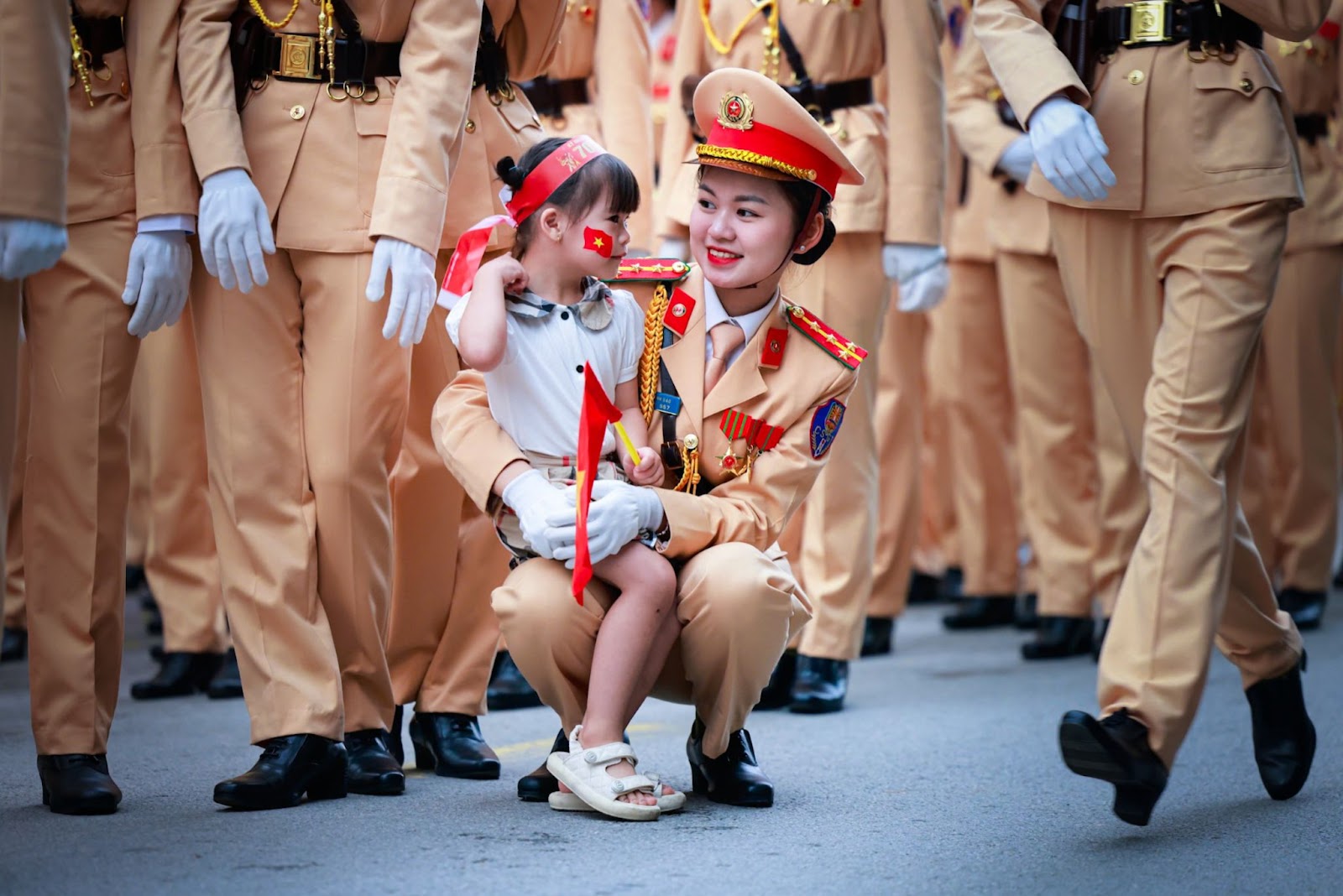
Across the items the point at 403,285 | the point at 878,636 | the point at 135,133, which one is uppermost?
the point at 135,133

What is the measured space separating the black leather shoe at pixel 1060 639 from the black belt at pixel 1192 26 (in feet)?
7.59

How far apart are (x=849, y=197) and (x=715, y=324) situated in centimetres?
120

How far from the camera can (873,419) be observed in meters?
4.35

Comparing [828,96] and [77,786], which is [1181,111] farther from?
[77,786]

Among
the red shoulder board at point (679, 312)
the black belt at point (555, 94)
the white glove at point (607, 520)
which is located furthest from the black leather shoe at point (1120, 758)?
the black belt at point (555, 94)

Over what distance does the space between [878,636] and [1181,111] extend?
2.49 m

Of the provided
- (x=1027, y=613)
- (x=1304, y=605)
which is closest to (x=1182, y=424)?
(x=1304, y=605)

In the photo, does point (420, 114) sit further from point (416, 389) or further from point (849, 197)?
point (849, 197)

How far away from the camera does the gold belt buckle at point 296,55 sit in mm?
3004

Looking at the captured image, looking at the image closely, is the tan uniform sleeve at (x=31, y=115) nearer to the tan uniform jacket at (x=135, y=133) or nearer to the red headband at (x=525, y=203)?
the tan uniform jacket at (x=135, y=133)

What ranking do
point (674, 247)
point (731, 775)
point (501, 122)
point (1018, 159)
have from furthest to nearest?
point (1018, 159) → point (674, 247) → point (501, 122) → point (731, 775)

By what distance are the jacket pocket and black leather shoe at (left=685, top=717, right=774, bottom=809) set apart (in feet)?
4.19

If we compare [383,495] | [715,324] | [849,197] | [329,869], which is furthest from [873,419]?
[329,869]

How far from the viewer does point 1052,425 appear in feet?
17.2
